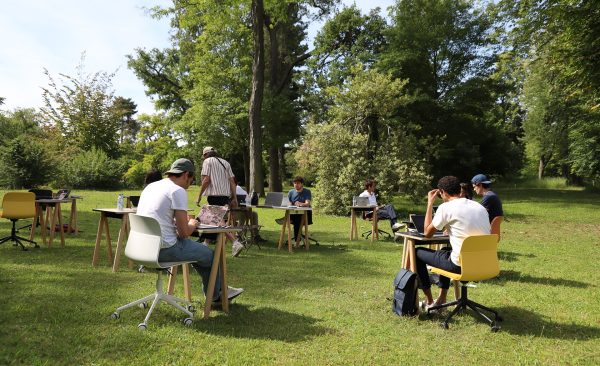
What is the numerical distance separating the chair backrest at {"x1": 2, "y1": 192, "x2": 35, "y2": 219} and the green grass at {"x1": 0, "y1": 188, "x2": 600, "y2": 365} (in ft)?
2.28

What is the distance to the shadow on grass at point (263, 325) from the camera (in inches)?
177

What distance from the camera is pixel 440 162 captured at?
32.6 m

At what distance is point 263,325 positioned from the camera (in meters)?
4.78

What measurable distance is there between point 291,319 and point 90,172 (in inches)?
1122

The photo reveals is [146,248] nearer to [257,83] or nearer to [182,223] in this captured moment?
[182,223]

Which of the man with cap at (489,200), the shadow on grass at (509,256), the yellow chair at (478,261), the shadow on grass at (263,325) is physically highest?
the man with cap at (489,200)

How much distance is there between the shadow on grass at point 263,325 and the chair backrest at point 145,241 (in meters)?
0.87

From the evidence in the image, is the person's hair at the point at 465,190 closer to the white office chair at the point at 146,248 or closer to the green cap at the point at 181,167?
the green cap at the point at 181,167

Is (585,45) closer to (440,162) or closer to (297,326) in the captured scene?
(297,326)

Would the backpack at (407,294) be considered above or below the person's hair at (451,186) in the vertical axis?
below

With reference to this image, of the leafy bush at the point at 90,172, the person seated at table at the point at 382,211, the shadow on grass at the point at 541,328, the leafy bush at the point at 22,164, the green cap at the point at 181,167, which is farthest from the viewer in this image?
the leafy bush at the point at 90,172

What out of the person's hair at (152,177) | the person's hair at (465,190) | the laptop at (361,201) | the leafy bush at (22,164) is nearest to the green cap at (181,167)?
the person's hair at (152,177)

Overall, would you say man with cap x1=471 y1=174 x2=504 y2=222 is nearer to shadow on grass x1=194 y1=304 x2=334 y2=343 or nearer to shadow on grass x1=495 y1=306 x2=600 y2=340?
shadow on grass x1=495 y1=306 x2=600 y2=340

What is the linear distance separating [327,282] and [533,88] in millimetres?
34638
